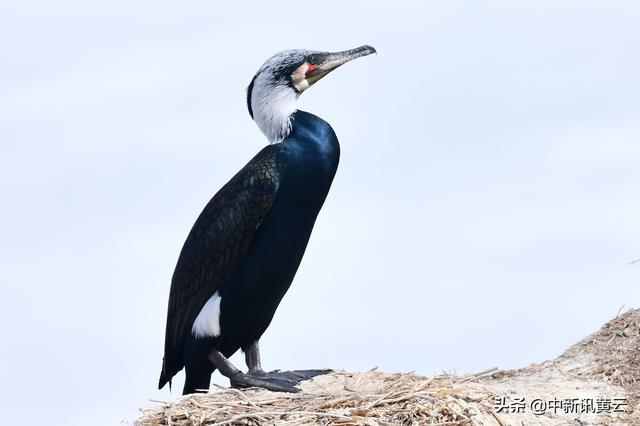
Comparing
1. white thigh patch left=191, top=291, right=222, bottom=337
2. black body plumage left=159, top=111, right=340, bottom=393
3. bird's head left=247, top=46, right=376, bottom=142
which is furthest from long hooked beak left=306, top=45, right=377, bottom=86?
Result: white thigh patch left=191, top=291, right=222, bottom=337

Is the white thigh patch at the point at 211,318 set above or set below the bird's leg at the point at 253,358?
above

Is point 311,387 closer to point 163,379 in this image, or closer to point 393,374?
point 393,374

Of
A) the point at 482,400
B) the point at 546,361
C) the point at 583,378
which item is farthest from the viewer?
the point at 546,361

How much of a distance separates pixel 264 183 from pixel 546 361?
8.46 ft

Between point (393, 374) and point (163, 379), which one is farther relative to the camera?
point (163, 379)

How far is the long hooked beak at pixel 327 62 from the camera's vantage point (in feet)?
32.2

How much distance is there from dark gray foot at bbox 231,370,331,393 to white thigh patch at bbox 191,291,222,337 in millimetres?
378

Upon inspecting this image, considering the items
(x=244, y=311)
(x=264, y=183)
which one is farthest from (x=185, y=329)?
(x=264, y=183)

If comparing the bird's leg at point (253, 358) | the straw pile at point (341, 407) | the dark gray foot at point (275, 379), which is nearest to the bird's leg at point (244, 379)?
the dark gray foot at point (275, 379)

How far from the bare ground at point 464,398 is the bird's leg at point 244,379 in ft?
0.40

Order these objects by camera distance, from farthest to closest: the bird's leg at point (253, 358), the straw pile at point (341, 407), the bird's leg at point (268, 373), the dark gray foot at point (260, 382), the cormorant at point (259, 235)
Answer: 1. the bird's leg at point (253, 358)
2. the bird's leg at point (268, 373)
3. the cormorant at point (259, 235)
4. the dark gray foot at point (260, 382)
5. the straw pile at point (341, 407)

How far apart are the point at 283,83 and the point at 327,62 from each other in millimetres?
381

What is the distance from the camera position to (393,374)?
933 centimetres

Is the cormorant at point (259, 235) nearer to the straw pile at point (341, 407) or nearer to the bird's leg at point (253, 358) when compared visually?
the bird's leg at point (253, 358)
